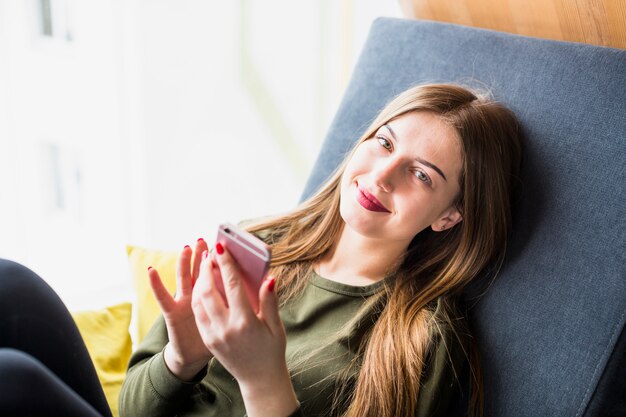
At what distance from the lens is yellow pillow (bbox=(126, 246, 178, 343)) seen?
1.51 meters

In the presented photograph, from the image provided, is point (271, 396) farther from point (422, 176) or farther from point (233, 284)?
point (422, 176)

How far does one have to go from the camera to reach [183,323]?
1116 mm

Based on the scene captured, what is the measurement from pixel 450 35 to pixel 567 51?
254mm

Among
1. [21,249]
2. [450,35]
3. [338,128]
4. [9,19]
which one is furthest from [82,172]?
[450,35]

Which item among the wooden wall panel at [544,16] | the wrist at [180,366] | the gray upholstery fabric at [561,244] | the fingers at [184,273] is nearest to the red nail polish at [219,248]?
the fingers at [184,273]

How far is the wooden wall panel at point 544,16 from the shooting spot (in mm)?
1308

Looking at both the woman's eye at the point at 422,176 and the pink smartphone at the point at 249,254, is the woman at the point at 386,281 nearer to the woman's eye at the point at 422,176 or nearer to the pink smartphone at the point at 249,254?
the woman's eye at the point at 422,176

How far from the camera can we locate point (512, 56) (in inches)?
53.8

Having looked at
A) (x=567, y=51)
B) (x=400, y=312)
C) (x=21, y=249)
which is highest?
(x=567, y=51)

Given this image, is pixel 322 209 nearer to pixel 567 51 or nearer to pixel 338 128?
pixel 338 128

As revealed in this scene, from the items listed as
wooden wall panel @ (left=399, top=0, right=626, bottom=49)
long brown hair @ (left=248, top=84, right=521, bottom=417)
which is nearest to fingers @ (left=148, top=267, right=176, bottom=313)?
long brown hair @ (left=248, top=84, right=521, bottom=417)

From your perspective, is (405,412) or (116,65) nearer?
(405,412)

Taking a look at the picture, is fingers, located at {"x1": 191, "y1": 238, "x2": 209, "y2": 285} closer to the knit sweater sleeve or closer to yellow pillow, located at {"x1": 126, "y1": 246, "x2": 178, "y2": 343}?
the knit sweater sleeve

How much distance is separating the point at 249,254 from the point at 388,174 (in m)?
0.34
